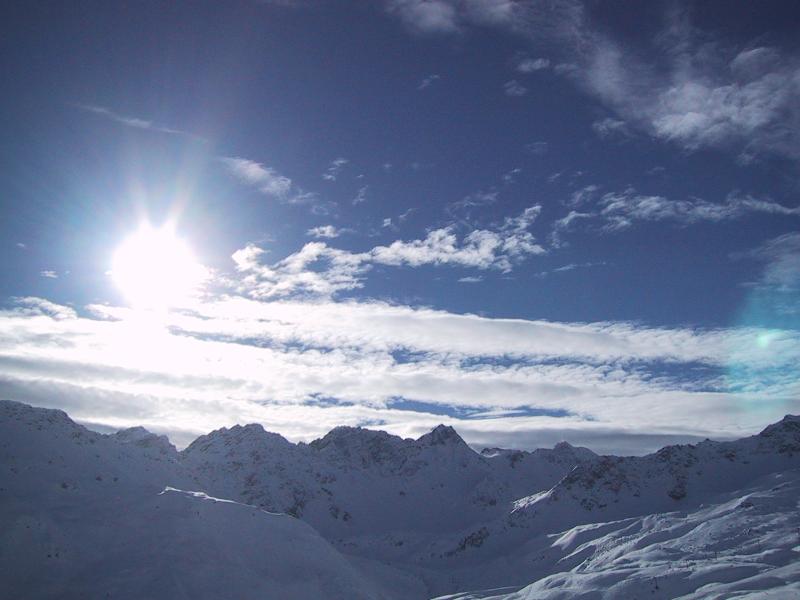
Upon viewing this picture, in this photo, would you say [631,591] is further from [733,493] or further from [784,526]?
[733,493]

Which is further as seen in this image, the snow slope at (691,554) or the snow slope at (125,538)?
the snow slope at (691,554)

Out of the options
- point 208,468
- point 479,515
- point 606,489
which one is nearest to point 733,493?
point 606,489

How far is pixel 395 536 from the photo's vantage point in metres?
132

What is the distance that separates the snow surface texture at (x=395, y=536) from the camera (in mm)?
32875

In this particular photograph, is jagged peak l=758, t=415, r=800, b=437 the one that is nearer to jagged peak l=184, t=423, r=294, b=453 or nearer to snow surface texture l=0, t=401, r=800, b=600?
snow surface texture l=0, t=401, r=800, b=600

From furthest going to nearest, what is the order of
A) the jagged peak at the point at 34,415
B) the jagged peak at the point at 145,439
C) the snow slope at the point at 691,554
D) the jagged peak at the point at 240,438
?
the jagged peak at the point at 240,438
the jagged peak at the point at 145,439
the jagged peak at the point at 34,415
the snow slope at the point at 691,554

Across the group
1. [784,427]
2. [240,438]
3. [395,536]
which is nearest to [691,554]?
[784,427]

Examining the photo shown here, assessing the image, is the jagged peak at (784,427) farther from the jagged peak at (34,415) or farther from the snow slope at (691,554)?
the jagged peak at (34,415)

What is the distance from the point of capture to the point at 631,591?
3959 centimetres

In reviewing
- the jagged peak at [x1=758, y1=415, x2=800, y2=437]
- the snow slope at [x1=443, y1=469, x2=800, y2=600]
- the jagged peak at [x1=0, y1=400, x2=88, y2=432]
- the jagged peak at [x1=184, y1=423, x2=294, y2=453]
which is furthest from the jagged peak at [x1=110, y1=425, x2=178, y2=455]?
the jagged peak at [x1=758, y1=415, x2=800, y2=437]

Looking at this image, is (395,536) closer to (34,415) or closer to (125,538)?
(34,415)

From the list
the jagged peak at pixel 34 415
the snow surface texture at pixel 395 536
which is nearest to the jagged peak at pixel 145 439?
the snow surface texture at pixel 395 536

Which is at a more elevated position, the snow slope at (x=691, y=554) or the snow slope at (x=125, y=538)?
the snow slope at (x=125, y=538)

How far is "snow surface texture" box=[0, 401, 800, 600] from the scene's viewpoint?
32.9 meters
